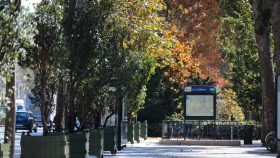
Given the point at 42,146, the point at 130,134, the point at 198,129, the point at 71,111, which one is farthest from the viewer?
the point at 198,129

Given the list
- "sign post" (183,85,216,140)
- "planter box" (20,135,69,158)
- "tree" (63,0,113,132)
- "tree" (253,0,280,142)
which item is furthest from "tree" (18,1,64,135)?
"sign post" (183,85,216,140)

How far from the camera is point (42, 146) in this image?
17453 mm

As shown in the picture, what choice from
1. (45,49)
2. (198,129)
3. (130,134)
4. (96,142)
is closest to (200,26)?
(198,129)

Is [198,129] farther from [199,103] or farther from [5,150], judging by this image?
[5,150]

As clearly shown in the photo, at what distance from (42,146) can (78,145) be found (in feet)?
9.62

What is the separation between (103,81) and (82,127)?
1632 mm

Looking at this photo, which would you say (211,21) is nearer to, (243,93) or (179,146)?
(243,93)

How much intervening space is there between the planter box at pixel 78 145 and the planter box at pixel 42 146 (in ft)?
7.51

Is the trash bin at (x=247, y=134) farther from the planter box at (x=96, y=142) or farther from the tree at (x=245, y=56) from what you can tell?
the planter box at (x=96, y=142)

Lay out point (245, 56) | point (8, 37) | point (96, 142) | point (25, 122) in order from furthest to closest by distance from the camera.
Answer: point (25, 122) → point (245, 56) → point (96, 142) → point (8, 37)

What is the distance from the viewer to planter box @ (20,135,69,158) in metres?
17.3

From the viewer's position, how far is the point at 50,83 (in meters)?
19.9

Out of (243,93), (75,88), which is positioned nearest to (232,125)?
(243,93)

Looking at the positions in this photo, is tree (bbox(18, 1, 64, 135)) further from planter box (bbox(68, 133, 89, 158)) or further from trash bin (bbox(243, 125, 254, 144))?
trash bin (bbox(243, 125, 254, 144))
